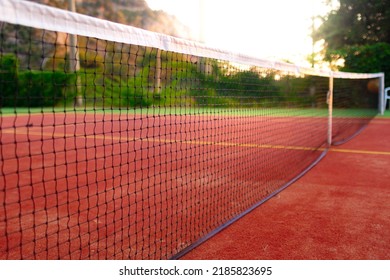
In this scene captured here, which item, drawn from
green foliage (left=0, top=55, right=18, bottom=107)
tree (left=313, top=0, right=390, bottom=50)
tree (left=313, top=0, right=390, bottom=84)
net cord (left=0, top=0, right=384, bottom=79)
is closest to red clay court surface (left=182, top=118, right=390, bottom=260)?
net cord (left=0, top=0, right=384, bottom=79)

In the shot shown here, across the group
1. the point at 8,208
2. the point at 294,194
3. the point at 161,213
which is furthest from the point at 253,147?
A: the point at 8,208

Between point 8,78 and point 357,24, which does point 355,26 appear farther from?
point 8,78

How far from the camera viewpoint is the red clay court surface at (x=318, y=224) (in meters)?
2.29

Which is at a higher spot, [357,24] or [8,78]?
[357,24]

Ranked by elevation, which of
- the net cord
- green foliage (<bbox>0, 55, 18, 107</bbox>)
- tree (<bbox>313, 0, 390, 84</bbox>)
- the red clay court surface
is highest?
tree (<bbox>313, 0, 390, 84</bbox>)

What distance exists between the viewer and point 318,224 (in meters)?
2.77

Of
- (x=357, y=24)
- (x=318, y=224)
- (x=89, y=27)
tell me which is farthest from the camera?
(x=357, y=24)

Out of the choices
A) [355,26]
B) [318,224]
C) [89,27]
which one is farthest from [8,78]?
[318,224]

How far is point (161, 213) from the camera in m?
2.99

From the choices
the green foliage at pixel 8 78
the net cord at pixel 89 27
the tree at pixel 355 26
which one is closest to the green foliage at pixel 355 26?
the tree at pixel 355 26

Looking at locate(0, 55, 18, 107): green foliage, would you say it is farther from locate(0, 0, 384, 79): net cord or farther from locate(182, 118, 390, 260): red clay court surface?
locate(0, 0, 384, 79): net cord

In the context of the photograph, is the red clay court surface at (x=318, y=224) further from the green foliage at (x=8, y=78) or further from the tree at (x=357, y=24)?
the green foliage at (x=8, y=78)

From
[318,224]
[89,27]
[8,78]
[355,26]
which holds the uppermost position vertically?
[355,26]

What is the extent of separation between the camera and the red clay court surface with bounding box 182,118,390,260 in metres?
2.29
